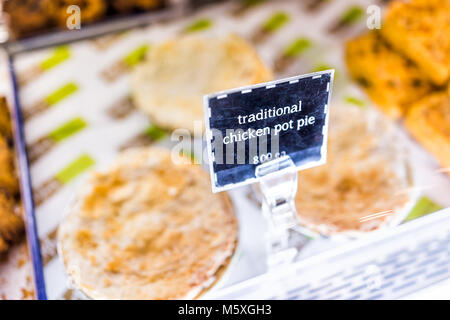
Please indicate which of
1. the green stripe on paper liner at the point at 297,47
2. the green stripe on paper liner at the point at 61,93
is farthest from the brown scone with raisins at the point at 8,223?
the green stripe on paper liner at the point at 297,47

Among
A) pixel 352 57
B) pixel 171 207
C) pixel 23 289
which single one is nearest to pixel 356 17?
pixel 352 57

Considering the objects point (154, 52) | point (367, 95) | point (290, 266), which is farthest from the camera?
point (154, 52)

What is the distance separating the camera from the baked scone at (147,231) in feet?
5.81

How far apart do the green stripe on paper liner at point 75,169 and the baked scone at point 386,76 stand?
1336mm

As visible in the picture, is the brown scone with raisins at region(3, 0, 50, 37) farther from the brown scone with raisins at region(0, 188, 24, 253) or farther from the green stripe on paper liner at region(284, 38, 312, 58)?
the green stripe on paper liner at region(284, 38, 312, 58)

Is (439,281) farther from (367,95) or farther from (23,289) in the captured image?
(23,289)

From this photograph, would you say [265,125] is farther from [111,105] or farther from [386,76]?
[111,105]

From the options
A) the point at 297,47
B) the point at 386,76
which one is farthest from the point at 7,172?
the point at 386,76

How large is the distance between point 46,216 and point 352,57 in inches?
63.1

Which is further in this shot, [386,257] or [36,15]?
[36,15]

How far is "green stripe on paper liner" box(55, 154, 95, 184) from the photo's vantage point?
2.20 m
